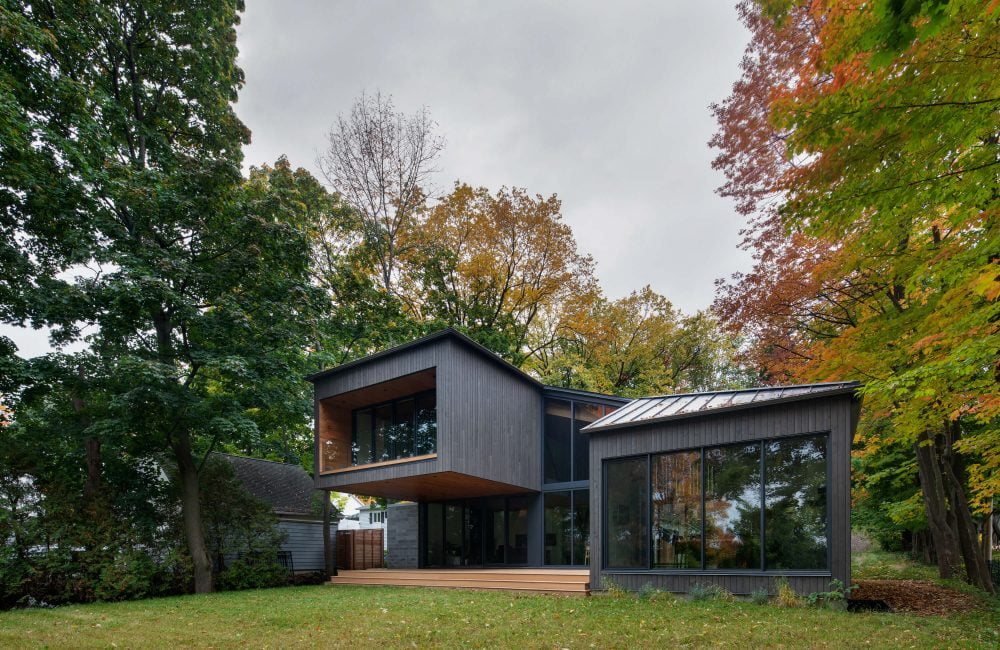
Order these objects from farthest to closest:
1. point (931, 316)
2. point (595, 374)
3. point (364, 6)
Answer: point (595, 374) → point (364, 6) → point (931, 316)

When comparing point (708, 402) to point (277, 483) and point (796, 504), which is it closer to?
point (796, 504)

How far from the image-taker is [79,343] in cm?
1402

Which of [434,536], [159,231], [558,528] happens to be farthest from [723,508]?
[159,231]

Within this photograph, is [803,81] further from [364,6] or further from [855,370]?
[364,6]

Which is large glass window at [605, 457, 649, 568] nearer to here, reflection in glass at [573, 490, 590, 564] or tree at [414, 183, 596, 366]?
reflection in glass at [573, 490, 590, 564]

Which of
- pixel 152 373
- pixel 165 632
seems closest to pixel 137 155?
pixel 152 373

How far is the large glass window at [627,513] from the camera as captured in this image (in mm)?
10617

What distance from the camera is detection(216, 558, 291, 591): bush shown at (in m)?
14.5

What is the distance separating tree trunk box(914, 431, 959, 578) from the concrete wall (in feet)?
43.8

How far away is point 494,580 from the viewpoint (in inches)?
496

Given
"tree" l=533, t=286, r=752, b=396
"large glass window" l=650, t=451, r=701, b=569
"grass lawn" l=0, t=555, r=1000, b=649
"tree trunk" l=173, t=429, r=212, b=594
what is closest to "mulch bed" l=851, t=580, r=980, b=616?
"grass lawn" l=0, t=555, r=1000, b=649

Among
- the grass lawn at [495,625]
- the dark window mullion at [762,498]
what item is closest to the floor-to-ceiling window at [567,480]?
the grass lawn at [495,625]

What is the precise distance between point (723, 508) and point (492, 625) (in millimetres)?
4579

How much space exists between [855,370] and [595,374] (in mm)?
11898
